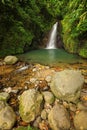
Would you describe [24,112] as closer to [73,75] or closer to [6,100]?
[6,100]

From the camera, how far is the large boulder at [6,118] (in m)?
3.81

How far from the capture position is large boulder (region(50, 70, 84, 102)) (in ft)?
13.9

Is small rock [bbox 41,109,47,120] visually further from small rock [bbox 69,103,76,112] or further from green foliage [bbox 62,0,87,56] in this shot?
green foliage [bbox 62,0,87,56]

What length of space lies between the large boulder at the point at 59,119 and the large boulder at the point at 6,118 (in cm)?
93

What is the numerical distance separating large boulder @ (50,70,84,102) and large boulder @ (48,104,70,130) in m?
0.38

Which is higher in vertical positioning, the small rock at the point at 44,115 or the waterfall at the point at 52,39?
the waterfall at the point at 52,39

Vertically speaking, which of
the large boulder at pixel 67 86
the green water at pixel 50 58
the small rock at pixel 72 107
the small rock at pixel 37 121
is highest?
the large boulder at pixel 67 86

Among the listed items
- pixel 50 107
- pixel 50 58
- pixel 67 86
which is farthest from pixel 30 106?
pixel 50 58

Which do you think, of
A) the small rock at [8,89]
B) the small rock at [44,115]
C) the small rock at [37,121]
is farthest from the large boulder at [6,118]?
the small rock at [8,89]

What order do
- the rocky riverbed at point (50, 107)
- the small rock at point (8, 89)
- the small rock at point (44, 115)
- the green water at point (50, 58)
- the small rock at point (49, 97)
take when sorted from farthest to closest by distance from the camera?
the green water at point (50, 58) < the small rock at point (8, 89) < the small rock at point (49, 97) < the small rock at point (44, 115) < the rocky riverbed at point (50, 107)

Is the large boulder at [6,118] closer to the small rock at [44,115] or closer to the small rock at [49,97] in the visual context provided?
the small rock at [44,115]

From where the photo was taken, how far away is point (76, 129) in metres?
3.77

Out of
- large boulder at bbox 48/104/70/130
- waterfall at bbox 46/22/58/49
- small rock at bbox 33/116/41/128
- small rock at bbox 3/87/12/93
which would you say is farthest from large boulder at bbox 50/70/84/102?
waterfall at bbox 46/22/58/49

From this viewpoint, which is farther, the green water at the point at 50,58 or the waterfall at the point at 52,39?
the waterfall at the point at 52,39
